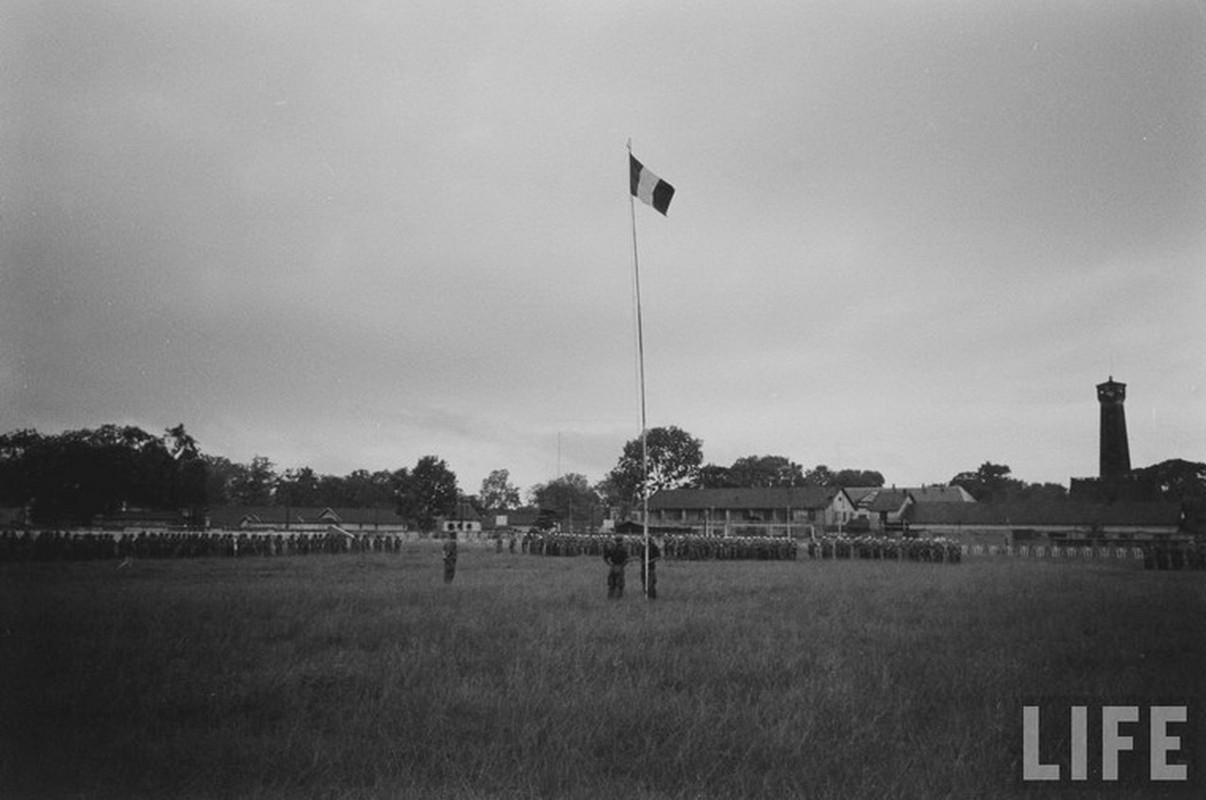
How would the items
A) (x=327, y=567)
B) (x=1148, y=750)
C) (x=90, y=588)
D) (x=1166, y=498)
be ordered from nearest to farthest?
(x=1148, y=750)
(x=90, y=588)
(x=327, y=567)
(x=1166, y=498)

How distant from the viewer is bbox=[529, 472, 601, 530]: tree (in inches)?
5555

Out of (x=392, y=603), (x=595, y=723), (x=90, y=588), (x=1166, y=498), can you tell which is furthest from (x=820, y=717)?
(x=1166, y=498)

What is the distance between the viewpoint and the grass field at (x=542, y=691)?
20.7 ft

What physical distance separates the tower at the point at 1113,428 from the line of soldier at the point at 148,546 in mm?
86776

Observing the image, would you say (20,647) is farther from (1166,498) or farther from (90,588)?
(1166,498)

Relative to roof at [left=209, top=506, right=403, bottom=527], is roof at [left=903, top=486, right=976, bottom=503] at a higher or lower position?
higher

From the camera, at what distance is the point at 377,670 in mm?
9727

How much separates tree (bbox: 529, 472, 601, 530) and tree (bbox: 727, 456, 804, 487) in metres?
25.7

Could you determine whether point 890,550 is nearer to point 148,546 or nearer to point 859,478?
point 148,546

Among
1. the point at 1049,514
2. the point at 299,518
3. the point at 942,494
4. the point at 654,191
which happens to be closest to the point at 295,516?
the point at 299,518

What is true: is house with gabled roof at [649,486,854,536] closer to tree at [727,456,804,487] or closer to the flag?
tree at [727,456,804,487]

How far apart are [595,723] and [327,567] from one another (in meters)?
25.1

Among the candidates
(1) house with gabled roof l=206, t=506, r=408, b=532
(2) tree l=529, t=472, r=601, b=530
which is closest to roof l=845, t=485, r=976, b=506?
(2) tree l=529, t=472, r=601, b=530

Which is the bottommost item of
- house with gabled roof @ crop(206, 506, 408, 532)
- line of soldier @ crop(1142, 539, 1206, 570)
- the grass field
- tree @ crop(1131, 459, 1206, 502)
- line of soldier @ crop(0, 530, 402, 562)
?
house with gabled roof @ crop(206, 506, 408, 532)
